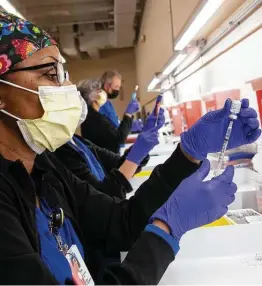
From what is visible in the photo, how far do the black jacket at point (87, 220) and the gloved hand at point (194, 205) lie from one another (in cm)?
6

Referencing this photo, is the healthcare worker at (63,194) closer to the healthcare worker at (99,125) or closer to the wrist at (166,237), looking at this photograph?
the wrist at (166,237)

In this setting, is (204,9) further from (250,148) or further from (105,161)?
(105,161)

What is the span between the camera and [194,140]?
3.68 ft

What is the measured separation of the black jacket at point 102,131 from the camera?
276cm

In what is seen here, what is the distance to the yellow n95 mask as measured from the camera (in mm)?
982

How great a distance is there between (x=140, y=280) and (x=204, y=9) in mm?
1143

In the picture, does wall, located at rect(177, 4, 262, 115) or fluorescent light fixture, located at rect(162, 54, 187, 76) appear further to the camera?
fluorescent light fixture, located at rect(162, 54, 187, 76)

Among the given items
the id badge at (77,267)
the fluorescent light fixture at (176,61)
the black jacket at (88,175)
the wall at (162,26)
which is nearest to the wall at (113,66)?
the wall at (162,26)

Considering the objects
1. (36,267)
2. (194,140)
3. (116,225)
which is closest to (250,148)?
(194,140)

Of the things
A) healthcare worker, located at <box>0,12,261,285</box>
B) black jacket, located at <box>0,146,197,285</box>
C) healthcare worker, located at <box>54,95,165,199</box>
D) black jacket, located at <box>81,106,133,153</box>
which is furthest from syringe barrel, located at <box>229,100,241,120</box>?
black jacket, located at <box>81,106,133,153</box>

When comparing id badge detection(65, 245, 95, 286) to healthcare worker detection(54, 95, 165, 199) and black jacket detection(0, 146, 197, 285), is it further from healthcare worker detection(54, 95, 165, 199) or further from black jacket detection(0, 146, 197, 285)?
healthcare worker detection(54, 95, 165, 199)

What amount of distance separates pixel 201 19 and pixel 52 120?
0.94 metres

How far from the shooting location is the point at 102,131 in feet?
9.27

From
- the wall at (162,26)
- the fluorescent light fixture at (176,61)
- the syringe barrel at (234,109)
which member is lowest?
the syringe barrel at (234,109)
